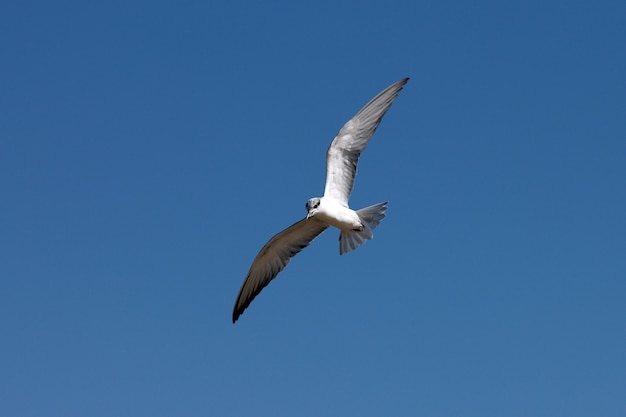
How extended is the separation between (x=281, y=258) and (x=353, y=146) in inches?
115

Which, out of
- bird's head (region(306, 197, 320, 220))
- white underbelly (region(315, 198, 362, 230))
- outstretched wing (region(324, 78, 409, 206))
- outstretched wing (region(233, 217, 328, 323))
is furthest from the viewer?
outstretched wing (region(233, 217, 328, 323))

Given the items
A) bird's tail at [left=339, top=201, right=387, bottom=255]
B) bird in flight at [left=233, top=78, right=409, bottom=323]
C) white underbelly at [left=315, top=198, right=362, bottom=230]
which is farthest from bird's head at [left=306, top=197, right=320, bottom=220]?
bird's tail at [left=339, top=201, right=387, bottom=255]

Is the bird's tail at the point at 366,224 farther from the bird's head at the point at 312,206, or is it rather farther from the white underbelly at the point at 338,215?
the bird's head at the point at 312,206

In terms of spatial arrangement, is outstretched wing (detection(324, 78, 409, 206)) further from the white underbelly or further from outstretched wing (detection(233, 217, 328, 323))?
outstretched wing (detection(233, 217, 328, 323))

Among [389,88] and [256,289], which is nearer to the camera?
[389,88]

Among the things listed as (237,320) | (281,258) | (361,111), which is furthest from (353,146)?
(237,320)

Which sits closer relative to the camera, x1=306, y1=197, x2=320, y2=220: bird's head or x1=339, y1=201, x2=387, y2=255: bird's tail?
x1=306, y1=197, x2=320, y2=220: bird's head

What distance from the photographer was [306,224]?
22062 mm

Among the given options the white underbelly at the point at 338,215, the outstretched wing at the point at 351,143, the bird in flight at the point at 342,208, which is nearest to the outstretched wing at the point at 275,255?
the bird in flight at the point at 342,208

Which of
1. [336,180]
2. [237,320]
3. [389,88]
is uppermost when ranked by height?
[389,88]

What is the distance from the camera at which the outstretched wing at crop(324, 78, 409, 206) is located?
21.7 metres

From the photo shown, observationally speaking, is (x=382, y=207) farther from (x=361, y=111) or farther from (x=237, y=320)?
(x=237, y=320)

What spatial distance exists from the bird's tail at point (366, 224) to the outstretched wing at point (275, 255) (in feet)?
2.96

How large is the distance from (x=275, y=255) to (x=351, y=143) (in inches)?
117
